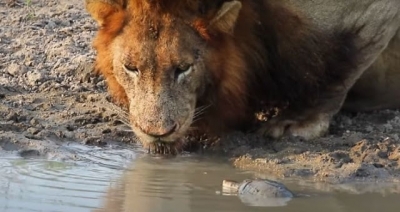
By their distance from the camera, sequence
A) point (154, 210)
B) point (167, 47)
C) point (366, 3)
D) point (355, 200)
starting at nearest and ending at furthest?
point (154, 210), point (355, 200), point (167, 47), point (366, 3)

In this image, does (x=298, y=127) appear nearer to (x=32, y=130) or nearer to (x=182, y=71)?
(x=182, y=71)

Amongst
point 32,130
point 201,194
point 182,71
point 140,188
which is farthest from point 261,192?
point 32,130

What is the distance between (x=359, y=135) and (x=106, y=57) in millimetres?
1944

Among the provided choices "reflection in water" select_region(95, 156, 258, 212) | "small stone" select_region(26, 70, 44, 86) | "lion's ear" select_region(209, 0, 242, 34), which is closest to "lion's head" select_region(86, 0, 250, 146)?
"lion's ear" select_region(209, 0, 242, 34)

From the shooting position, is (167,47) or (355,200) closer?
(355,200)

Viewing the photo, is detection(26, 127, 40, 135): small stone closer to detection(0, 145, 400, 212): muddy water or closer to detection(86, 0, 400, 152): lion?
detection(0, 145, 400, 212): muddy water

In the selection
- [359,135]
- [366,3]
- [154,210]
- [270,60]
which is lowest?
[154,210]

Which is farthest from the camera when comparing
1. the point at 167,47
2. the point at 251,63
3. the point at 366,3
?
the point at 366,3

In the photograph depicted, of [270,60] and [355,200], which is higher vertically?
[270,60]

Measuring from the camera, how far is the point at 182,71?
23.3ft

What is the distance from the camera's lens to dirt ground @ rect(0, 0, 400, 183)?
7.35 m

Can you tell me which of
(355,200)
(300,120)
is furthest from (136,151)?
(355,200)

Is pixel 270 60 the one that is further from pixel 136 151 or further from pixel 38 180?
pixel 38 180

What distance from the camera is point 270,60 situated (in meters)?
7.72
